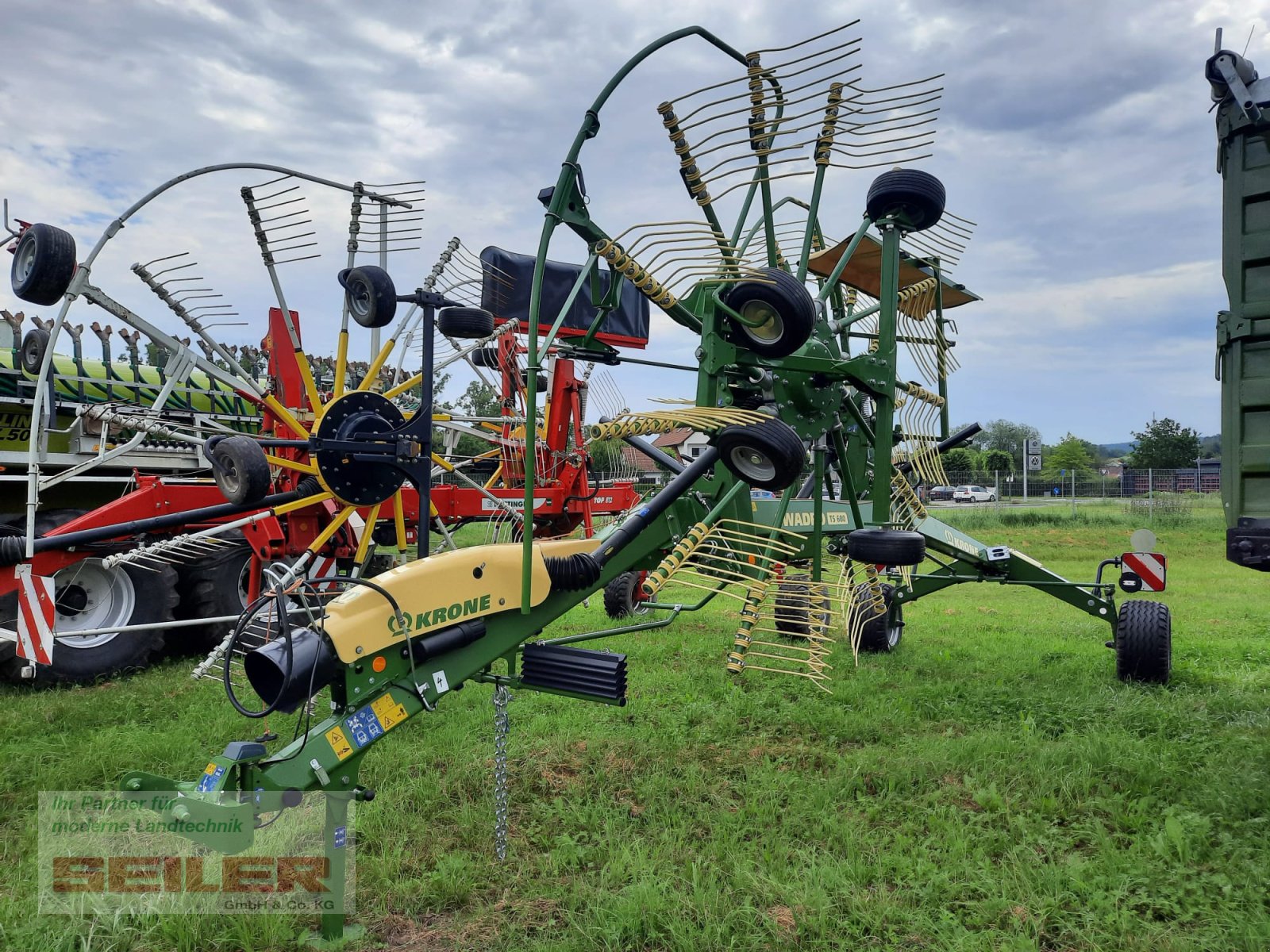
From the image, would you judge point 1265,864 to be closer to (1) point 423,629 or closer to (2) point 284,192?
(1) point 423,629

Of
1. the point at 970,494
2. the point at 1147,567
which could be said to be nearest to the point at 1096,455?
the point at 970,494

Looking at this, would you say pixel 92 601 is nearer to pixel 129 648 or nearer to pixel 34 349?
pixel 129 648

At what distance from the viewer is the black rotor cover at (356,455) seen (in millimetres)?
4590

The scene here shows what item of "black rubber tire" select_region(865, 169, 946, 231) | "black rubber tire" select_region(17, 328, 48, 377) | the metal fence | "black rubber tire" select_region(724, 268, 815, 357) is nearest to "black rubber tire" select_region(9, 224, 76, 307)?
"black rubber tire" select_region(17, 328, 48, 377)

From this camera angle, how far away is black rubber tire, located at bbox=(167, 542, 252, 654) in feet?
25.0

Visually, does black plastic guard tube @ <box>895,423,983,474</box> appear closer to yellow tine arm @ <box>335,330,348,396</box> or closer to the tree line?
yellow tine arm @ <box>335,330,348,396</box>

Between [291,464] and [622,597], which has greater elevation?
[291,464]

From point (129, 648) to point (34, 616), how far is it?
7.78ft

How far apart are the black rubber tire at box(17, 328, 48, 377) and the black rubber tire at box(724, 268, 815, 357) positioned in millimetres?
5684

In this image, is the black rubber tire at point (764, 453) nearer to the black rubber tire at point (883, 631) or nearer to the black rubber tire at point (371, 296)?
the black rubber tire at point (371, 296)

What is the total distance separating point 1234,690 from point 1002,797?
2904mm

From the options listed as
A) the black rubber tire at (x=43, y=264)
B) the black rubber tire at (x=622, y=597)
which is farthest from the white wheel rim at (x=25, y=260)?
the black rubber tire at (x=622, y=597)

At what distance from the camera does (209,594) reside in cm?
761

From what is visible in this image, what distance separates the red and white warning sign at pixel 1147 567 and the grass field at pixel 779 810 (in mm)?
727
